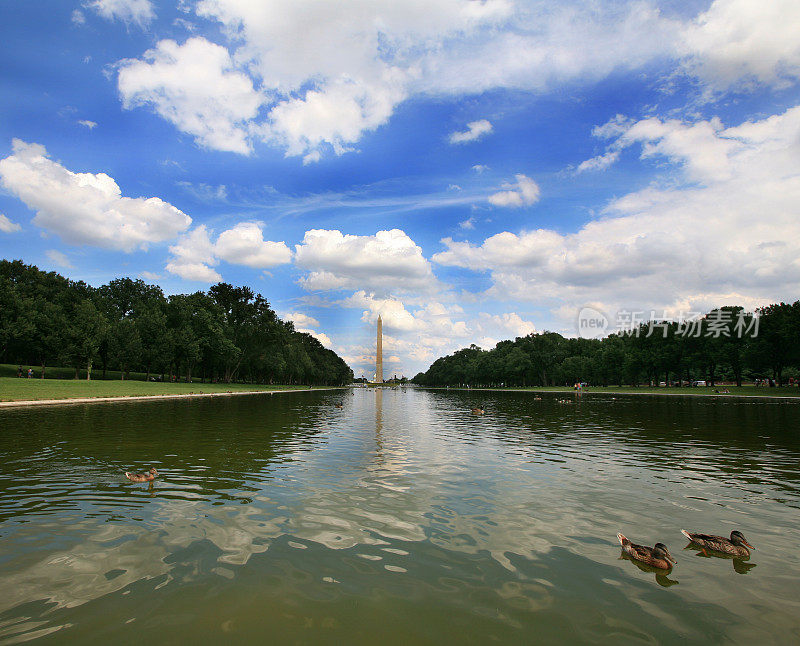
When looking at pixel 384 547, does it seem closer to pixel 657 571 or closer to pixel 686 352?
pixel 657 571

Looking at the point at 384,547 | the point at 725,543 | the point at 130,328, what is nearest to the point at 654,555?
the point at 725,543

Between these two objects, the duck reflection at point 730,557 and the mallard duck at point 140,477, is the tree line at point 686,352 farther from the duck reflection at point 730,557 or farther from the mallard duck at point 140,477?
the mallard duck at point 140,477

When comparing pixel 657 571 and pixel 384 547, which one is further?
pixel 384 547

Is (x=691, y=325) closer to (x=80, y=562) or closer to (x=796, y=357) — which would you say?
(x=796, y=357)

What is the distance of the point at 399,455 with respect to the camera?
64.0 ft

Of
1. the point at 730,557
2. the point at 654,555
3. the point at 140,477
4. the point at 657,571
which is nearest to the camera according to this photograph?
the point at 657,571

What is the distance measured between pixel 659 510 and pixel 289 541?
32.0ft

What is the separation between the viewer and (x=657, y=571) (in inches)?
320

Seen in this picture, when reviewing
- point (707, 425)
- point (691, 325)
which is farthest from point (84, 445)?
point (691, 325)

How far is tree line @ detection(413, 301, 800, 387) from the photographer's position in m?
85.1

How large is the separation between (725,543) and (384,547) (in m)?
7.11

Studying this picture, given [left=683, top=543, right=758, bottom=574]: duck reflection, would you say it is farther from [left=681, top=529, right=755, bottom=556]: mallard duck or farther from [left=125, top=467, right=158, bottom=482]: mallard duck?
[left=125, top=467, right=158, bottom=482]: mallard duck

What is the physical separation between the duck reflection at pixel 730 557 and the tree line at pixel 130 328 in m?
83.3

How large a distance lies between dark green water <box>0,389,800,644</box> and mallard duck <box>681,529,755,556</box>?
0.90ft
